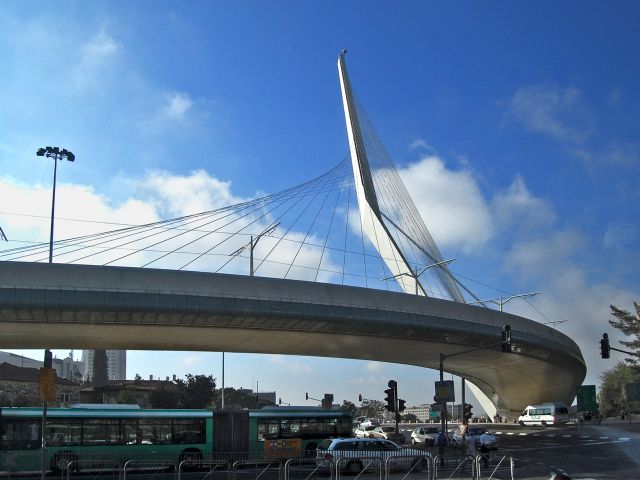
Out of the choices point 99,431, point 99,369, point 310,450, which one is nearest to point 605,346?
point 310,450

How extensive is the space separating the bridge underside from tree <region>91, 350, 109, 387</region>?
4941cm

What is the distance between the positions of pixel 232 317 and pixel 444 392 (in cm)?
1662

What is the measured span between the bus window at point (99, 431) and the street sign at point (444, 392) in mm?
14257

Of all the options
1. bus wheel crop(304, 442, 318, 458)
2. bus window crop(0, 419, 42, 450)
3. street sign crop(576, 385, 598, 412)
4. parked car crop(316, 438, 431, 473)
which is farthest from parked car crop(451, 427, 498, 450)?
street sign crop(576, 385, 598, 412)

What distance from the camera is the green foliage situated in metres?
103

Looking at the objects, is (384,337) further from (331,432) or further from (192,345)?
(331,432)

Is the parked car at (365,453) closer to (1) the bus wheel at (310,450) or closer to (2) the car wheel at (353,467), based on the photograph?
(2) the car wheel at (353,467)

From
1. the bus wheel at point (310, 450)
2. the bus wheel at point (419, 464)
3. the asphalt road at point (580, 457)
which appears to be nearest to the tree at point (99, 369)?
the asphalt road at point (580, 457)

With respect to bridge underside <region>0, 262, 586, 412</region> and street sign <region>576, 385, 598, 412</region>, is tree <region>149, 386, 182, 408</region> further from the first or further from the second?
street sign <region>576, 385, 598, 412</region>

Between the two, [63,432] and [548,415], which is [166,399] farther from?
[63,432]

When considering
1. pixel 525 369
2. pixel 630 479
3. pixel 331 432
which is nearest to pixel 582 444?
pixel 331 432

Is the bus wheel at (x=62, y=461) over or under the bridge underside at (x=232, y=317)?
under

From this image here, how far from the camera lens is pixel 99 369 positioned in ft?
333

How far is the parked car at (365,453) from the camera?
72.3ft
